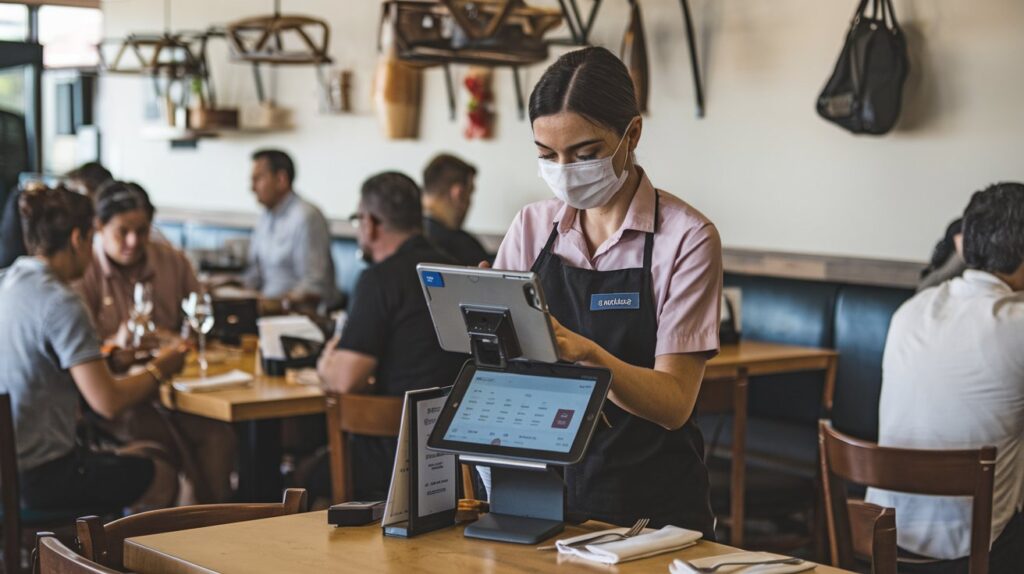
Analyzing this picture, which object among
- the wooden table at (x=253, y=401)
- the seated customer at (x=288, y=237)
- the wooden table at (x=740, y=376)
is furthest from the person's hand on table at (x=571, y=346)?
the seated customer at (x=288, y=237)

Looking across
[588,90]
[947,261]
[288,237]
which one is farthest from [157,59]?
[588,90]

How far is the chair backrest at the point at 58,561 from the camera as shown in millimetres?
1871

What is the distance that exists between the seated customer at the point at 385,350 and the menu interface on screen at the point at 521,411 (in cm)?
186

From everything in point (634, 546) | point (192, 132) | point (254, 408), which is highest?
point (192, 132)

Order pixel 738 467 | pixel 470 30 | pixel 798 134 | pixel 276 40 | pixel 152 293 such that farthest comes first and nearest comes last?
1. pixel 276 40
2. pixel 798 134
3. pixel 152 293
4. pixel 470 30
5. pixel 738 467

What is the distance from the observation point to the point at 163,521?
2.33 metres

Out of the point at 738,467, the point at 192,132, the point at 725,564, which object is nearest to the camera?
the point at 725,564

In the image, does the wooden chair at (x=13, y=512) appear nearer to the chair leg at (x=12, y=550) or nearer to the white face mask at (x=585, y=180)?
the chair leg at (x=12, y=550)

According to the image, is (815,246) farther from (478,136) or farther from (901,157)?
(478,136)

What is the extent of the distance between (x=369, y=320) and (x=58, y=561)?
206 centimetres

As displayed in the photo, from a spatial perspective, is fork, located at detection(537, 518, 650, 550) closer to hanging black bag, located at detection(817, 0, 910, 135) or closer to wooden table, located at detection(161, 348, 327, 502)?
wooden table, located at detection(161, 348, 327, 502)

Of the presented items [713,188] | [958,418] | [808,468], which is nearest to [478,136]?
[713,188]

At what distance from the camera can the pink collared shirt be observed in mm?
2334

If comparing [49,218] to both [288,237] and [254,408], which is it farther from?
[288,237]
